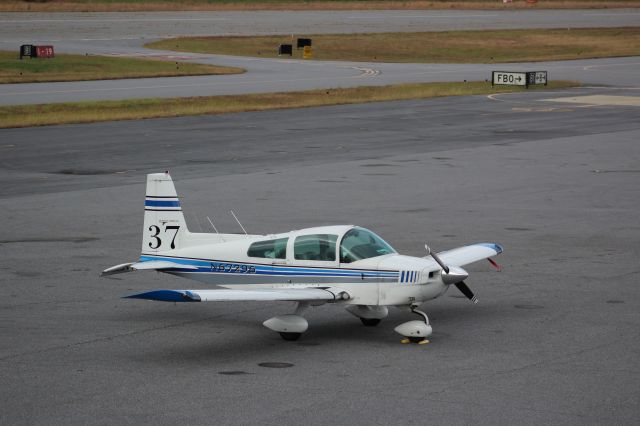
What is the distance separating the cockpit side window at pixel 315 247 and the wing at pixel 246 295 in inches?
30.1

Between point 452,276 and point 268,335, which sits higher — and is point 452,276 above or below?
above

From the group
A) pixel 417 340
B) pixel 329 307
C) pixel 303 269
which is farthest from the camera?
pixel 329 307

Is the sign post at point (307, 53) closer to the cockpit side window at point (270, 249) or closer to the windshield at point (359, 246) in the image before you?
the cockpit side window at point (270, 249)

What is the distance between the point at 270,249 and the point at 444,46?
366 feet

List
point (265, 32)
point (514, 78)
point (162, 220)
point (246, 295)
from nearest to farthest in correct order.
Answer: point (246, 295) → point (162, 220) → point (514, 78) → point (265, 32)

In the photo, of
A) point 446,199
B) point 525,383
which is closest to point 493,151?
point 446,199

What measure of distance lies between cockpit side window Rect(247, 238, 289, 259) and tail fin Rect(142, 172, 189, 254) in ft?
7.22

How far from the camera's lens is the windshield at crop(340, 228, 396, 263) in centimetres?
2325

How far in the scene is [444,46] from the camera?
435 feet

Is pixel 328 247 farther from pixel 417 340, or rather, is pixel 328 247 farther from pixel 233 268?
pixel 417 340

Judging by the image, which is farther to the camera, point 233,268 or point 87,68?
point 87,68

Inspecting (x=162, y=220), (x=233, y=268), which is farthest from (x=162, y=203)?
(x=233, y=268)

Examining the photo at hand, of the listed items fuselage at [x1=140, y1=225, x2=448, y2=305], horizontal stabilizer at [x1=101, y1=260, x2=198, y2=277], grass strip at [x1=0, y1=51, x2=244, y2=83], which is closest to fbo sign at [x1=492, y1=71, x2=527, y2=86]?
grass strip at [x1=0, y1=51, x2=244, y2=83]

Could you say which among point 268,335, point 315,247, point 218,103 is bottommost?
point 268,335
